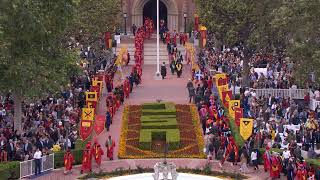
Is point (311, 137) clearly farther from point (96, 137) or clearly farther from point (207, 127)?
point (96, 137)

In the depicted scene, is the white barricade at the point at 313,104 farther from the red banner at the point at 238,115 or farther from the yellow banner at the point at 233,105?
the red banner at the point at 238,115

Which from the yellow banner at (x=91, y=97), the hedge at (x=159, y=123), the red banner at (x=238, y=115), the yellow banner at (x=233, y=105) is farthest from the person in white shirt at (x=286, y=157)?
the yellow banner at (x=91, y=97)

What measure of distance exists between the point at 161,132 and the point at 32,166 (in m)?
7.83

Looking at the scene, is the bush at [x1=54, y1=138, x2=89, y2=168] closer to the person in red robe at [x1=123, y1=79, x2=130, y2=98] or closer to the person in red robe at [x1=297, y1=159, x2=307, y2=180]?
the person in red robe at [x1=297, y1=159, x2=307, y2=180]

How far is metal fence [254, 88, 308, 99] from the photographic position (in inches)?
1752

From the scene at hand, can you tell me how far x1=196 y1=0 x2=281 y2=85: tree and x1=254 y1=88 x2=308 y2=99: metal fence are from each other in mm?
3368

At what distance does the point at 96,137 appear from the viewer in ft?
121

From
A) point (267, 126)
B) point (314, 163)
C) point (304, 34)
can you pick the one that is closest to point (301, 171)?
point (314, 163)

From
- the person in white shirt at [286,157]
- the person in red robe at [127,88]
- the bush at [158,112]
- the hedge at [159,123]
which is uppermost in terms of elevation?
the person in red robe at [127,88]

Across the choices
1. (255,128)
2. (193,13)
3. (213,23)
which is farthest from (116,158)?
(193,13)

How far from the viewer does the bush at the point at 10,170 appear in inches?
1179

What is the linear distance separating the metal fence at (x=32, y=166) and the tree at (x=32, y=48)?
337cm

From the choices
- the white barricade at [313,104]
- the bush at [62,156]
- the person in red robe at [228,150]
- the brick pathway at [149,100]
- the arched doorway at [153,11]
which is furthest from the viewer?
the arched doorway at [153,11]

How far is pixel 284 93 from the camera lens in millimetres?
44812
